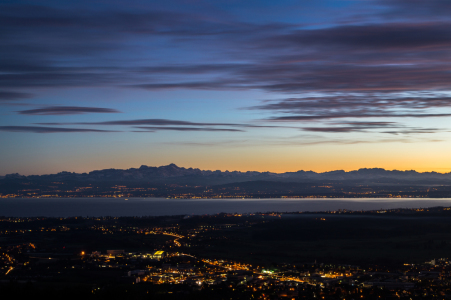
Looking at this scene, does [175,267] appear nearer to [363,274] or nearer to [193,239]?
[363,274]

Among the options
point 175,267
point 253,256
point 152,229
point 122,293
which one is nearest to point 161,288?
point 122,293

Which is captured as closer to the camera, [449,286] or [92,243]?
[449,286]

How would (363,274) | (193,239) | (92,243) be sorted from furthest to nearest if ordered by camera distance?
(193,239), (92,243), (363,274)

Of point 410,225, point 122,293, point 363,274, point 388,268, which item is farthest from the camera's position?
point 410,225

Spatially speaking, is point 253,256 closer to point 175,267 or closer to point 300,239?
point 175,267

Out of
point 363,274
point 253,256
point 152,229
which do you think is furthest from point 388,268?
point 152,229

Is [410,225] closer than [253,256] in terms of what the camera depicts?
No
